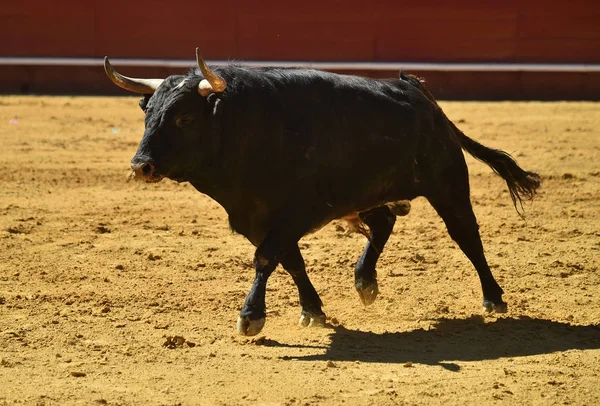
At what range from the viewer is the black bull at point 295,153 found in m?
4.98

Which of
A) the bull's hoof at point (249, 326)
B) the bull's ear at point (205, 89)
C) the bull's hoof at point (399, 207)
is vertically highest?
the bull's ear at point (205, 89)

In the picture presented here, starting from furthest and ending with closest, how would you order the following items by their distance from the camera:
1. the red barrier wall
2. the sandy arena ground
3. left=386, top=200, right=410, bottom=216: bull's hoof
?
the red barrier wall, left=386, top=200, right=410, bottom=216: bull's hoof, the sandy arena ground

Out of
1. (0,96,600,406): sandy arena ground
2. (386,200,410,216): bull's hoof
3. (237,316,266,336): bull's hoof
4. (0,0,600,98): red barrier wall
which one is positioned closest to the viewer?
(0,96,600,406): sandy arena ground

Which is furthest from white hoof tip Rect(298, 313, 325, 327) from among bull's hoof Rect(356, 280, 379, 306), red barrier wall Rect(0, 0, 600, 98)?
red barrier wall Rect(0, 0, 600, 98)

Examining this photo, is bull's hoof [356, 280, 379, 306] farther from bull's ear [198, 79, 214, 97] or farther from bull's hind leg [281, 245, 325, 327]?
bull's ear [198, 79, 214, 97]

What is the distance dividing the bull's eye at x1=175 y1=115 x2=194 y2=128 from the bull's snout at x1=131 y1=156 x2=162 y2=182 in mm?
271

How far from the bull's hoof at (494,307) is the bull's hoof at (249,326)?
1.50m

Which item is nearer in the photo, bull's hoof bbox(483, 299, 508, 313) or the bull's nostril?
the bull's nostril

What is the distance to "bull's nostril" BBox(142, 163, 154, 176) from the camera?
4770mm

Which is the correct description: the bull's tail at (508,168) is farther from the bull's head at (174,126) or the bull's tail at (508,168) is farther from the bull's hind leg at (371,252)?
the bull's head at (174,126)

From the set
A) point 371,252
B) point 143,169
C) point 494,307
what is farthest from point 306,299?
point 143,169

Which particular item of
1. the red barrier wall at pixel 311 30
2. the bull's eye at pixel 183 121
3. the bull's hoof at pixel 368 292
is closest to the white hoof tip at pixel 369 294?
the bull's hoof at pixel 368 292

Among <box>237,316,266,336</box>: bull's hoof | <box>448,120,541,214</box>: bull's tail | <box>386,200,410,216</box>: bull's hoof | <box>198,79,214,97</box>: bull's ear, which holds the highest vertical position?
<box>198,79,214,97</box>: bull's ear

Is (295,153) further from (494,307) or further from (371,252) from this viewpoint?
(494,307)
